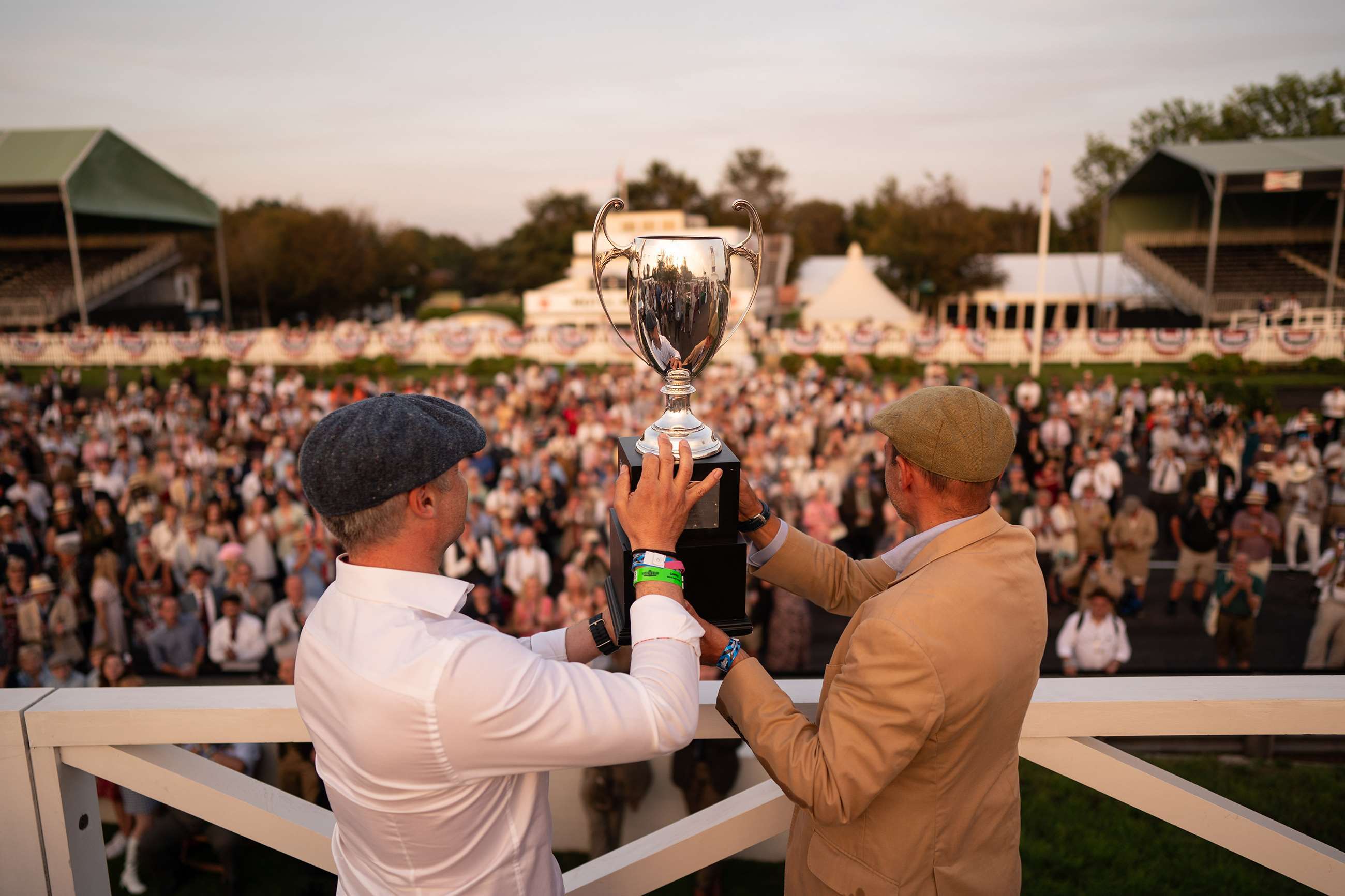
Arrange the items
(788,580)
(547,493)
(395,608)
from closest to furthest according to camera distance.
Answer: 1. (395,608)
2. (788,580)
3. (547,493)

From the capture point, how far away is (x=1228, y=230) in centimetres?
3612

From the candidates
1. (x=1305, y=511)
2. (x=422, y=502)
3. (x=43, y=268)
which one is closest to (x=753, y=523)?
(x=422, y=502)

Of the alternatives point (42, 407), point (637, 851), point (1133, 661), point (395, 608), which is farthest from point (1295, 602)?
point (42, 407)

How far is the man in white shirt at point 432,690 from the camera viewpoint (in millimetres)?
1145

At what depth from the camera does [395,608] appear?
1.24 meters

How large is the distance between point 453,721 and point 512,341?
2590 cm

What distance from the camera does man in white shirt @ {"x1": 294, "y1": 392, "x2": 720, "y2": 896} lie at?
1.14m

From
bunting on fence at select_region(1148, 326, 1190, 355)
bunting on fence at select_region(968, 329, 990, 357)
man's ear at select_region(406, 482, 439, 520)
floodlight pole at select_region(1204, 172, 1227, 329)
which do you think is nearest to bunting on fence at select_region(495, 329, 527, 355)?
bunting on fence at select_region(968, 329, 990, 357)

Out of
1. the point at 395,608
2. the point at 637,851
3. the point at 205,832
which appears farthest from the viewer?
the point at 205,832

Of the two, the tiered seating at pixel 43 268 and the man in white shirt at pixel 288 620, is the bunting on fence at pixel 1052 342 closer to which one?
the man in white shirt at pixel 288 620

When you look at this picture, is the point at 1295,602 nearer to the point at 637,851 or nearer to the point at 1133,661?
the point at 1133,661

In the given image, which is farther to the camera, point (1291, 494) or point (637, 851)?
point (1291, 494)

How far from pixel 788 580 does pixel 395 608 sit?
1.02 meters

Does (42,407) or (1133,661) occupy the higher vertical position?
(42,407)
